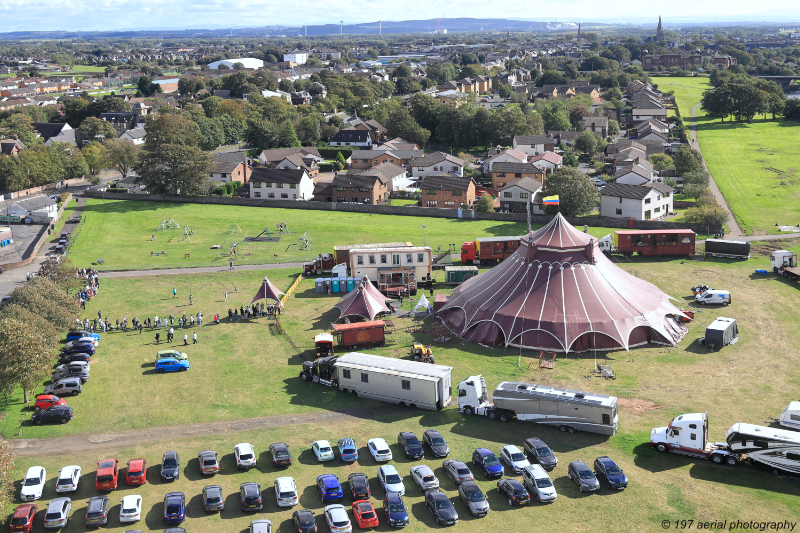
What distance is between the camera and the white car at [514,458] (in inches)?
1120

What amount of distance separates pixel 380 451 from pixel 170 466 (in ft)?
27.0

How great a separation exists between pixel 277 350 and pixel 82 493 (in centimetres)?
1660

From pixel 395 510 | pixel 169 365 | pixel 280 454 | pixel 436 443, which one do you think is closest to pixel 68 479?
pixel 280 454

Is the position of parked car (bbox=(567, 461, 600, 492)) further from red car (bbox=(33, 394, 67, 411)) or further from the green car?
red car (bbox=(33, 394, 67, 411))

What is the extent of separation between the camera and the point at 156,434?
32.8 m

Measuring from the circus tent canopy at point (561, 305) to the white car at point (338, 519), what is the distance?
19140mm

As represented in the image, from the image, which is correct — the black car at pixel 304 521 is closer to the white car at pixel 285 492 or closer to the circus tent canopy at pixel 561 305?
the white car at pixel 285 492

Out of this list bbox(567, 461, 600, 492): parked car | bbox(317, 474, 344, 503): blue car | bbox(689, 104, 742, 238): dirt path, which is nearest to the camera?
bbox(317, 474, 344, 503): blue car

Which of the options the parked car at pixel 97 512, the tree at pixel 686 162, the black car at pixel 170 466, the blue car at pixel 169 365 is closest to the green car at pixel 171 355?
the blue car at pixel 169 365

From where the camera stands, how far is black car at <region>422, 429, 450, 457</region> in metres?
30.0

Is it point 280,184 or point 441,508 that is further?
point 280,184

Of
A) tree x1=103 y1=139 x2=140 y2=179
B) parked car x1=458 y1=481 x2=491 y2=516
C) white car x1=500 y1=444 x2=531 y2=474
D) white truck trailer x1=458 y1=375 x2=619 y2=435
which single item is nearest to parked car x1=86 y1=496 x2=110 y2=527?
parked car x1=458 y1=481 x2=491 y2=516

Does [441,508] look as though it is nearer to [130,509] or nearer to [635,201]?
[130,509]

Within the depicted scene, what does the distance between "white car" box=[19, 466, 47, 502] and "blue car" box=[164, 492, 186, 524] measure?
5154 mm
